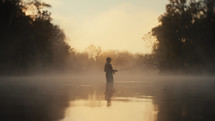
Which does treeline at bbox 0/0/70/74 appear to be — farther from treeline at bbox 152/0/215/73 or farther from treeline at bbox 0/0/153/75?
treeline at bbox 152/0/215/73

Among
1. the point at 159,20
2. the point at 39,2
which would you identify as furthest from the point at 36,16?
the point at 159,20

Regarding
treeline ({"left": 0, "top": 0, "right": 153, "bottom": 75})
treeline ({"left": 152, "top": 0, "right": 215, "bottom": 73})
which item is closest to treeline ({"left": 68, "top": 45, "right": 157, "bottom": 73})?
treeline ({"left": 152, "top": 0, "right": 215, "bottom": 73})

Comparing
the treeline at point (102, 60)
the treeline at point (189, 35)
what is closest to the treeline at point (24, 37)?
the treeline at point (189, 35)

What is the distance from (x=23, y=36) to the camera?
6106cm

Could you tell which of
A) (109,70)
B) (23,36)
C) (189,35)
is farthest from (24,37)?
(109,70)

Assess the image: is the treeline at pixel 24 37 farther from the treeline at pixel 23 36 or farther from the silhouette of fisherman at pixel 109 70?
the silhouette of fisherman at pixel 109 70

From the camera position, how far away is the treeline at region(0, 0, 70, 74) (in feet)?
189

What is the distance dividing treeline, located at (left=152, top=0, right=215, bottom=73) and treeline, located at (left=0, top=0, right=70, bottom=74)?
22.0 m

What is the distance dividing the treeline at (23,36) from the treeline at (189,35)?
72.2 ft

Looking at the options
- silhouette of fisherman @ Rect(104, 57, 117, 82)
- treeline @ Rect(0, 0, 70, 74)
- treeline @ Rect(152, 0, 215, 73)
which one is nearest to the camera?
silhouette of fisherman @ Rect(104, 57, 117, 82)

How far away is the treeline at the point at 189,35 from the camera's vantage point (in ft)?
228

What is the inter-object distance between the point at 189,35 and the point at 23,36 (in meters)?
29.8

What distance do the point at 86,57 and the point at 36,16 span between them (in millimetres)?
85121

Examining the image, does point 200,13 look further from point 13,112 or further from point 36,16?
point 13,112
